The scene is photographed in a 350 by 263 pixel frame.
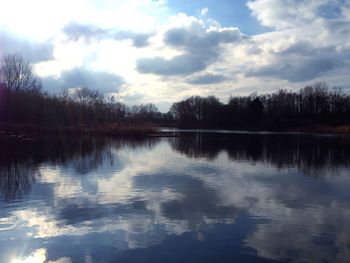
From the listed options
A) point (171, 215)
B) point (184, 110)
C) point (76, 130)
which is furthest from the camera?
point (184, 110)

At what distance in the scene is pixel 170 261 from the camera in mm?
8234

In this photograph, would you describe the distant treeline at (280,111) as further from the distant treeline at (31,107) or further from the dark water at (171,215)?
the dark water at (171,215)

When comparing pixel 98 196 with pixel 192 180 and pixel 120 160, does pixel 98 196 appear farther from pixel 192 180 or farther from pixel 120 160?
pixel 120 160

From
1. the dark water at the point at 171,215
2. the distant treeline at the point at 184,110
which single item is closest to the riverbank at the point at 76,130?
the distant treeline at the point at 184,110

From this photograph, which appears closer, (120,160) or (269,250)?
(269,250)

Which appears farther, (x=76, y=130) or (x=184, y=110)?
(x=184, y=110)

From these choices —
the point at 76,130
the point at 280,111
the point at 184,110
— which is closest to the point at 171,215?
→ the point at 76,130

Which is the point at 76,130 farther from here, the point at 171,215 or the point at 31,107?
the point at 171,215

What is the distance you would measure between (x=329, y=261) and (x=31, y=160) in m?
21.6

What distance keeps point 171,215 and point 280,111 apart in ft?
373

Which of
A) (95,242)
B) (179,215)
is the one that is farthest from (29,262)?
(179,215)

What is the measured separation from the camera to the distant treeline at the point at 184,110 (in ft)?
239

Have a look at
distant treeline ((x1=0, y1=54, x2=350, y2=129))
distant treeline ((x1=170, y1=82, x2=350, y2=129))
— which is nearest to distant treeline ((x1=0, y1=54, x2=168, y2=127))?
distant treeline ((x1=0, y1=54, x2=350, y2=129))

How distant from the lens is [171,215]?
1207 centimetres
